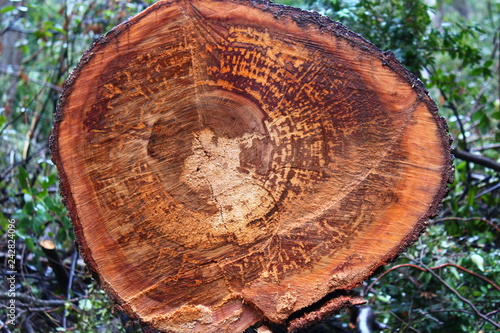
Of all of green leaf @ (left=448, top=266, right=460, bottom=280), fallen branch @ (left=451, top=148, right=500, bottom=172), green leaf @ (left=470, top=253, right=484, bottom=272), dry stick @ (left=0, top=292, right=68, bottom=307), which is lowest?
dry stick @ (left=0, top=292, right=68, bottom=307)

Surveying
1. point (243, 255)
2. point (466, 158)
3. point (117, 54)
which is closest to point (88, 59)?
point (117, 54)

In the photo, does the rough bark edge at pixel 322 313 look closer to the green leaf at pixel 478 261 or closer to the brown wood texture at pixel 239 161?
the brown wood texture at pixel 239 161

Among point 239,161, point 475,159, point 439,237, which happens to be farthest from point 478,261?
point 239,161

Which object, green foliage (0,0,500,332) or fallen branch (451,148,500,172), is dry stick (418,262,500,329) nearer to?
green foliage (0,0,500,332)

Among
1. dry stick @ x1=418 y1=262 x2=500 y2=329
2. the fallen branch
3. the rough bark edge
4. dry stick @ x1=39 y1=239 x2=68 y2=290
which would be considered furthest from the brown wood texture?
the fallen branch

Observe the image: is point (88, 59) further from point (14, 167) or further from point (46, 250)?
point (14, 167)

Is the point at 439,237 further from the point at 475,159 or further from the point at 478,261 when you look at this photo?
the point at 475,159

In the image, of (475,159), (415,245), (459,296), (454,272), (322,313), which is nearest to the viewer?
(322,313)

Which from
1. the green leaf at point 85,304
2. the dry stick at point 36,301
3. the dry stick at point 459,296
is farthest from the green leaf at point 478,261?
the dry stick at point 36,301
